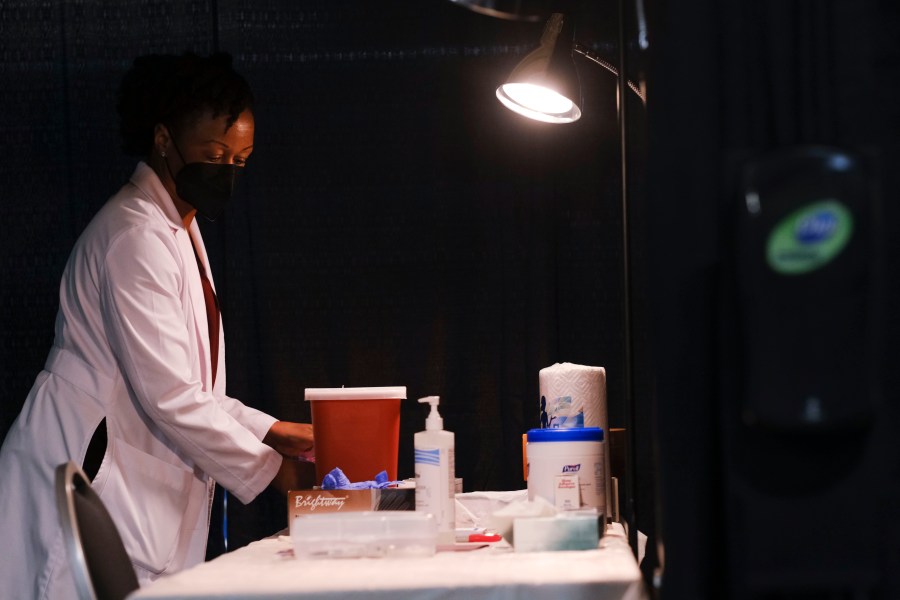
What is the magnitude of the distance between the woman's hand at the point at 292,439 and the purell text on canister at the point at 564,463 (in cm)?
87

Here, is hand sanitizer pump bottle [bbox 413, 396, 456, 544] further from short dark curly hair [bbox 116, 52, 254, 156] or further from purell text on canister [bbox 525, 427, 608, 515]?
short dark curly hair [bbox 116, 52, 254, 156]

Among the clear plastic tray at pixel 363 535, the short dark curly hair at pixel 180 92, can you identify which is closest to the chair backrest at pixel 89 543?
the clear plastic tray at pixel 363 535

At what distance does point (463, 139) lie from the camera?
10.2 feet

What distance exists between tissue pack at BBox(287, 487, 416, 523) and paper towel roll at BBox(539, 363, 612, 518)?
11.3 inches

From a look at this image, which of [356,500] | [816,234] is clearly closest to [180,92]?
[356,500]

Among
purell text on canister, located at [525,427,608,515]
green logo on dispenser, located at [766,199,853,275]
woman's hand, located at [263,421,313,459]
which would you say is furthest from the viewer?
woman's hand, located at [263,421,313,459]

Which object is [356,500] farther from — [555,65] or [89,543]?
[555,65]

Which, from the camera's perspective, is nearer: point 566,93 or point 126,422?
point 566,93

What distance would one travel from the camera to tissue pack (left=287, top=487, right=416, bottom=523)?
5.23ft

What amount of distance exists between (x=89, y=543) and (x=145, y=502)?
0.95m

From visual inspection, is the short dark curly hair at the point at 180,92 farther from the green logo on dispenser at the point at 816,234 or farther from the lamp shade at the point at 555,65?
the green logo on dispenser at the point at 816,234

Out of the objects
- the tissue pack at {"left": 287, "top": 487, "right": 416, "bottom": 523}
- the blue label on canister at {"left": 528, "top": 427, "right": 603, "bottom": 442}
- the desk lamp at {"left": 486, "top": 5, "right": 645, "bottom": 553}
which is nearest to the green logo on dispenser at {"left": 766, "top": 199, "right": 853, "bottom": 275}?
the desk lamp at {"left": 486, "top": 5, "right": 645, "bottom": 553}

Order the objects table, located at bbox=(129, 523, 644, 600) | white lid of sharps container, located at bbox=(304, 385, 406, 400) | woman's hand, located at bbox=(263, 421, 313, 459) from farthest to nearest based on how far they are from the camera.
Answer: woman's hand, located at bbox=(263, 421, 313, 459), white lid of sharps container, located at bbox=(304, 385, 406, 400), table, located at bbox=(129, 523, 644, 600)

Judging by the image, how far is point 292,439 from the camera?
7.52 ft
